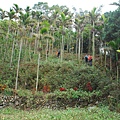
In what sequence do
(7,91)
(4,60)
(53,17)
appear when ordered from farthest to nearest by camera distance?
(53,17) → (4,60) → (7,91)

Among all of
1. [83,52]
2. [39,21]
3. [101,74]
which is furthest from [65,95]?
[83,52]

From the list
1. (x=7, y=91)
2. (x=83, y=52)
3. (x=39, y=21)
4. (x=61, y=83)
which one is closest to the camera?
(x=7, y=91)

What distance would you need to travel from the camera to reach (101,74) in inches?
582

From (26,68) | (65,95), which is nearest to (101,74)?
(65,95)

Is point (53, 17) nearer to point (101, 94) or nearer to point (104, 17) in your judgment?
point (104, 17)

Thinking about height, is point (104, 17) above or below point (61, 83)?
above

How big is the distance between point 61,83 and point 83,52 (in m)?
15.7

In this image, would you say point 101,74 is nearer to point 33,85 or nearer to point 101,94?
point 101,94

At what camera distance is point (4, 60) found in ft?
65.3

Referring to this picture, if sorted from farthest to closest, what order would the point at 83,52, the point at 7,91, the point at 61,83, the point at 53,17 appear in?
the point at 83,52
the point at 53,17
the point at 61,83
the point at 7,91

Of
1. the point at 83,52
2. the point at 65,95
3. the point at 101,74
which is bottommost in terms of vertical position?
the point at 65,95

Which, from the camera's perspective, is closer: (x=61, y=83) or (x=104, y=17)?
(x=61, y=83)

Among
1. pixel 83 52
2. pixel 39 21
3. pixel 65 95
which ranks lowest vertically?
pixel 65 95

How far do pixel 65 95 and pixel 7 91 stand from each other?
430 centimetres
